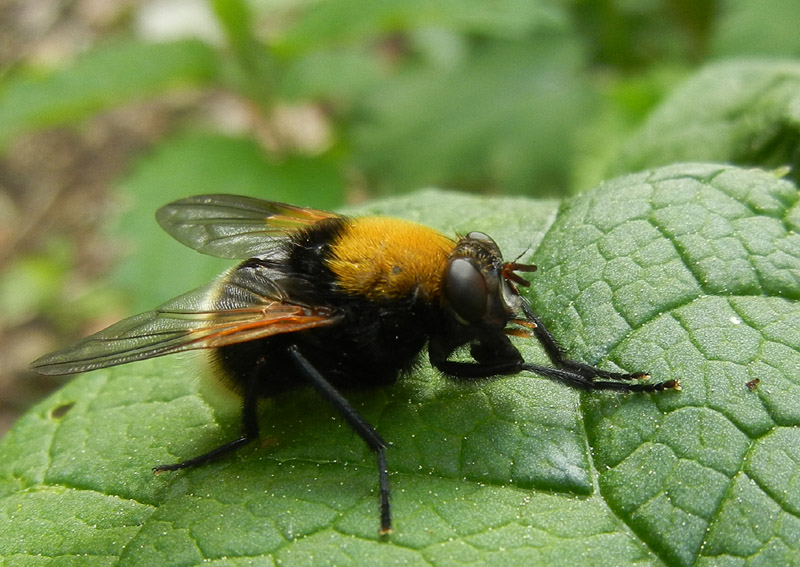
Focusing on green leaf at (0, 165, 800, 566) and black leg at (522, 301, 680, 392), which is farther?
black leg at (522, 301, 680, 392)

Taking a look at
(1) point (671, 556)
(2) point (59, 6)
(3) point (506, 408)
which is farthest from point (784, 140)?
(2) point (59, 6)

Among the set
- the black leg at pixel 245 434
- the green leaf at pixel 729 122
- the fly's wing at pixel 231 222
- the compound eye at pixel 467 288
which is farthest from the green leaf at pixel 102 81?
the compound eye at pixel 467 288

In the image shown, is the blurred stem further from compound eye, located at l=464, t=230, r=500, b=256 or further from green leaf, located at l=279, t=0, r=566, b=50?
compound eye, located at l=464, t=230, r=500, b=256

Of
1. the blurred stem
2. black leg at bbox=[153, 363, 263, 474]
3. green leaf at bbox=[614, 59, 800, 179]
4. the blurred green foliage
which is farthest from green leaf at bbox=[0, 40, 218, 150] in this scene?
black leg at bbox=[153, 363, 263, 474]

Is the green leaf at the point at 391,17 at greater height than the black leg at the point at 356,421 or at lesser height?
greater

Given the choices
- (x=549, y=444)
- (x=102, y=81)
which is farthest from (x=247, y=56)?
(x=549, y=444)

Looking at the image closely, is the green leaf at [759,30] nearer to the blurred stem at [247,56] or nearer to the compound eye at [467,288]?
the blurred stem at [247,56]
